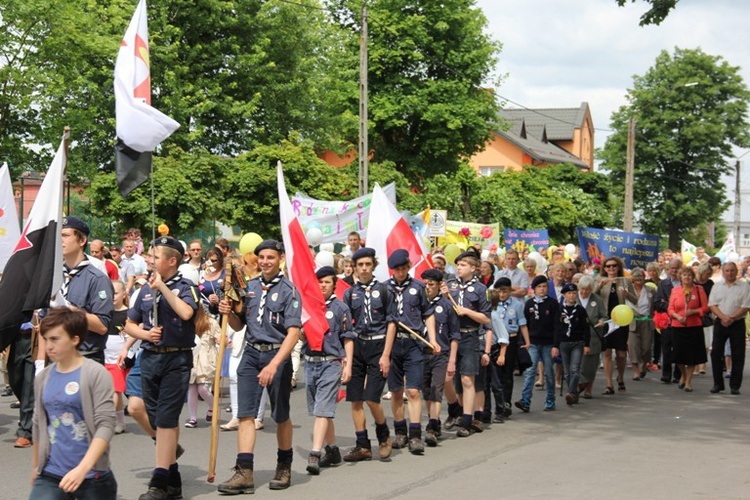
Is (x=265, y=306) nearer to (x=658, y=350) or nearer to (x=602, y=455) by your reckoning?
(x=602, y=455)

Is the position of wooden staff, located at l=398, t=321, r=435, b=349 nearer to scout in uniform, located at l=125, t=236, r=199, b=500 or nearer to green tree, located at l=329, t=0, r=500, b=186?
scout in uniform, located at l=125, t=236, r=199, b=500

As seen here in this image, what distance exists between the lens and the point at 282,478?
8.91m

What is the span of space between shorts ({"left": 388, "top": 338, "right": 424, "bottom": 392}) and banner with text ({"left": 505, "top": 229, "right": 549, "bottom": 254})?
775 inches

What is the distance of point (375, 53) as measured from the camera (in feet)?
151

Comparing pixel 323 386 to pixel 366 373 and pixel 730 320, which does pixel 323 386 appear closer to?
pixel 366 373

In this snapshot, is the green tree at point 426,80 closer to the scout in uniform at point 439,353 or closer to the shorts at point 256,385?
the scout in uniform at point 439,353

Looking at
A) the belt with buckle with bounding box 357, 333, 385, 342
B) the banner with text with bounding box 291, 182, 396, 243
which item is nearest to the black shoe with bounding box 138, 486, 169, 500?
the belt with buckle with bounding box 357, 333, 385, 342

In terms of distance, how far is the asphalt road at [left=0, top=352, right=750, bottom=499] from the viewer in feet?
29.1

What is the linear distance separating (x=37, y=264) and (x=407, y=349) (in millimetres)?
3774

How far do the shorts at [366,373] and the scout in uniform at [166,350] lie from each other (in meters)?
2.20

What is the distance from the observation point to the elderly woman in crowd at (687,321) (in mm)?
16984

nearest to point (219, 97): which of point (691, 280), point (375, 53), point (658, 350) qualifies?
point (375, 53)

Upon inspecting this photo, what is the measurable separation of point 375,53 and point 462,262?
34.6 m

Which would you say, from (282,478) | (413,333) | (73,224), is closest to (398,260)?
(413,333)
